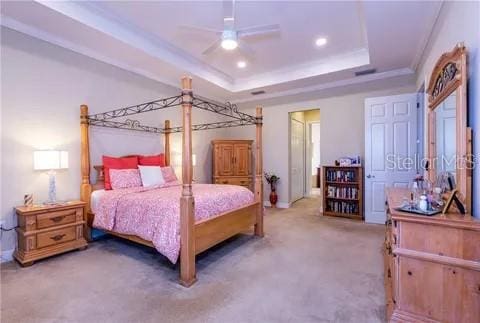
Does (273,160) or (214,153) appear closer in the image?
(214,153)

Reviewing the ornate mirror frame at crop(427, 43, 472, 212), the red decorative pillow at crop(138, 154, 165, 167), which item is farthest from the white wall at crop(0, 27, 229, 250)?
the ornate mirror frame at crop(427, 43, 472, 212)

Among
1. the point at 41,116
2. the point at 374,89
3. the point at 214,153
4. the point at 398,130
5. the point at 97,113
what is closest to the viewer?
the point at 41,116

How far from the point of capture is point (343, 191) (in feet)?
17.4

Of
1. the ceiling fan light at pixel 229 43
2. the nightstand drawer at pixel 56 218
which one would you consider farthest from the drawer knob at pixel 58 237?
the ceiling fan light at pixel 229 43

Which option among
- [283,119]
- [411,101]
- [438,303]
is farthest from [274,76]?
[438,303]

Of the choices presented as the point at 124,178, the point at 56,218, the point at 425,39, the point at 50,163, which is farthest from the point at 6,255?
the point at 425,39

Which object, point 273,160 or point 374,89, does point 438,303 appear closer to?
point 374,89

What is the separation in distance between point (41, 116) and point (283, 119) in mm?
4748

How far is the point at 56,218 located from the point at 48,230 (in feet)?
0.53

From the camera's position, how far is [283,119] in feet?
20.4

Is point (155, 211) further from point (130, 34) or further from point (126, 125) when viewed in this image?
point (130, 34)

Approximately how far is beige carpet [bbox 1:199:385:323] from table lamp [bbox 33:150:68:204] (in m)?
0.85

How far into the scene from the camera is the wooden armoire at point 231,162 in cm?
592

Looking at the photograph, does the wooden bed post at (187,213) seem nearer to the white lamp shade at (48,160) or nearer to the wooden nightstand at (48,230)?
the wooden nightstand at (48,230)
